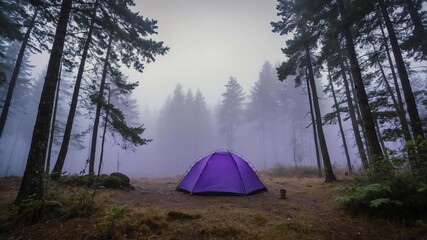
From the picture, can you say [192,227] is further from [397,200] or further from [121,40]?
[121,40]

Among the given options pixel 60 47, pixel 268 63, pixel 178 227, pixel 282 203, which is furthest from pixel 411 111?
pixel 268 63

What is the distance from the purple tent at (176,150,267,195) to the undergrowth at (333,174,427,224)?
5.33m

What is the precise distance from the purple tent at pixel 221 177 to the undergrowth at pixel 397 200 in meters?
5.33

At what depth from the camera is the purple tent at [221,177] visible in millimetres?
10570

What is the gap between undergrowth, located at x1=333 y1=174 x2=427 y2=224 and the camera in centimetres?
518

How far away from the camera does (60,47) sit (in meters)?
7.70

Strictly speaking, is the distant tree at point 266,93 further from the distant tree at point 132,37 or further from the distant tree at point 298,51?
the distant tree at point 132,37

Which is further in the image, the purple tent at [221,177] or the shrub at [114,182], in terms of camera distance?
the shrub at [114,182]

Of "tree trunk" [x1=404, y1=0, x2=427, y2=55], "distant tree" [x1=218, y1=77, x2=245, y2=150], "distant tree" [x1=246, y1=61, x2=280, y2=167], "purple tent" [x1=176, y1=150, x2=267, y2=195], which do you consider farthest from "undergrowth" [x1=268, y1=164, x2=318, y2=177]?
"distant tree" [x1=218, y1=77, x2=245, y2=150]

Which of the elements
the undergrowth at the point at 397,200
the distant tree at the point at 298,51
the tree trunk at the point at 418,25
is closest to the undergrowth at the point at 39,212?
the undergrowth at the point at 397,200

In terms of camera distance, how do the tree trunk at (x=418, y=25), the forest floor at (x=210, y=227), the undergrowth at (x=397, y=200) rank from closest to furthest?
the forest floor at (x=210, y=227), the undergrowth at (x=397, y=200), the tree trunk at (x=418, y=25)

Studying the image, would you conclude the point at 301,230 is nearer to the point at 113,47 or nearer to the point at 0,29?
the point at 113,47

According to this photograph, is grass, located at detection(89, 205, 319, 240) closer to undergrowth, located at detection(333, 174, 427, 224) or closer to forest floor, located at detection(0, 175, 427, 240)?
forest floor, located at detection(0, 175, 427, 240)

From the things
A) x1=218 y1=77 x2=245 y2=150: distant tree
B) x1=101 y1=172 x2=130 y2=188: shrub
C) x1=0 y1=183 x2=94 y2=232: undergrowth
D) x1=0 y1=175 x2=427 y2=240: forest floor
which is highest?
x1=218 y1=77 x2=245 y2=150: distant tree
